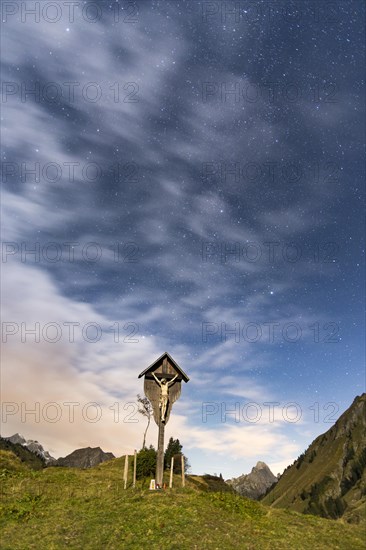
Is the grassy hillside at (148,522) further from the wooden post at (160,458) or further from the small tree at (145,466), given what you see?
the small tree at (145,466)

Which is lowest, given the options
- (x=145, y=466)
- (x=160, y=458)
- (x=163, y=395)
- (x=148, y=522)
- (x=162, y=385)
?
(x=148, y=522)

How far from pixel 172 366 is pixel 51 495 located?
33.4 feet

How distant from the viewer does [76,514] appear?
1733 centimetres

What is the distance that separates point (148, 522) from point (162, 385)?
996 cm

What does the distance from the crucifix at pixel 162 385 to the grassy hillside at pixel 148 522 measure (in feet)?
14.3

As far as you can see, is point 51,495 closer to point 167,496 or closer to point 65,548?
point 167,496

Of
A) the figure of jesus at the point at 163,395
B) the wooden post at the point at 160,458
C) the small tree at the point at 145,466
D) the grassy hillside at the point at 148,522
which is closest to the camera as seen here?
the grassy hillside at the point at 148,522

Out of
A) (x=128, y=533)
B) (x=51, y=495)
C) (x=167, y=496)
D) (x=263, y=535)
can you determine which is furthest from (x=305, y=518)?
(x=51, y=495)

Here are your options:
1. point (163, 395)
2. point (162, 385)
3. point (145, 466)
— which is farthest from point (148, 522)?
point (145, 466)

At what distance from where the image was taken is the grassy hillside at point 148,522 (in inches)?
566

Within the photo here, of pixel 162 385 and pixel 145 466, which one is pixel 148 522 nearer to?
pixel 162 385

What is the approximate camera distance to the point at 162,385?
25750 mm

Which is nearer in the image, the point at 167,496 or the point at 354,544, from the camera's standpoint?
the point at 354,544

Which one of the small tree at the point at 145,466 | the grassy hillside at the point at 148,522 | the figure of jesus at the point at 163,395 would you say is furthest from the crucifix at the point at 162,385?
the small tree at the point at 145,466
